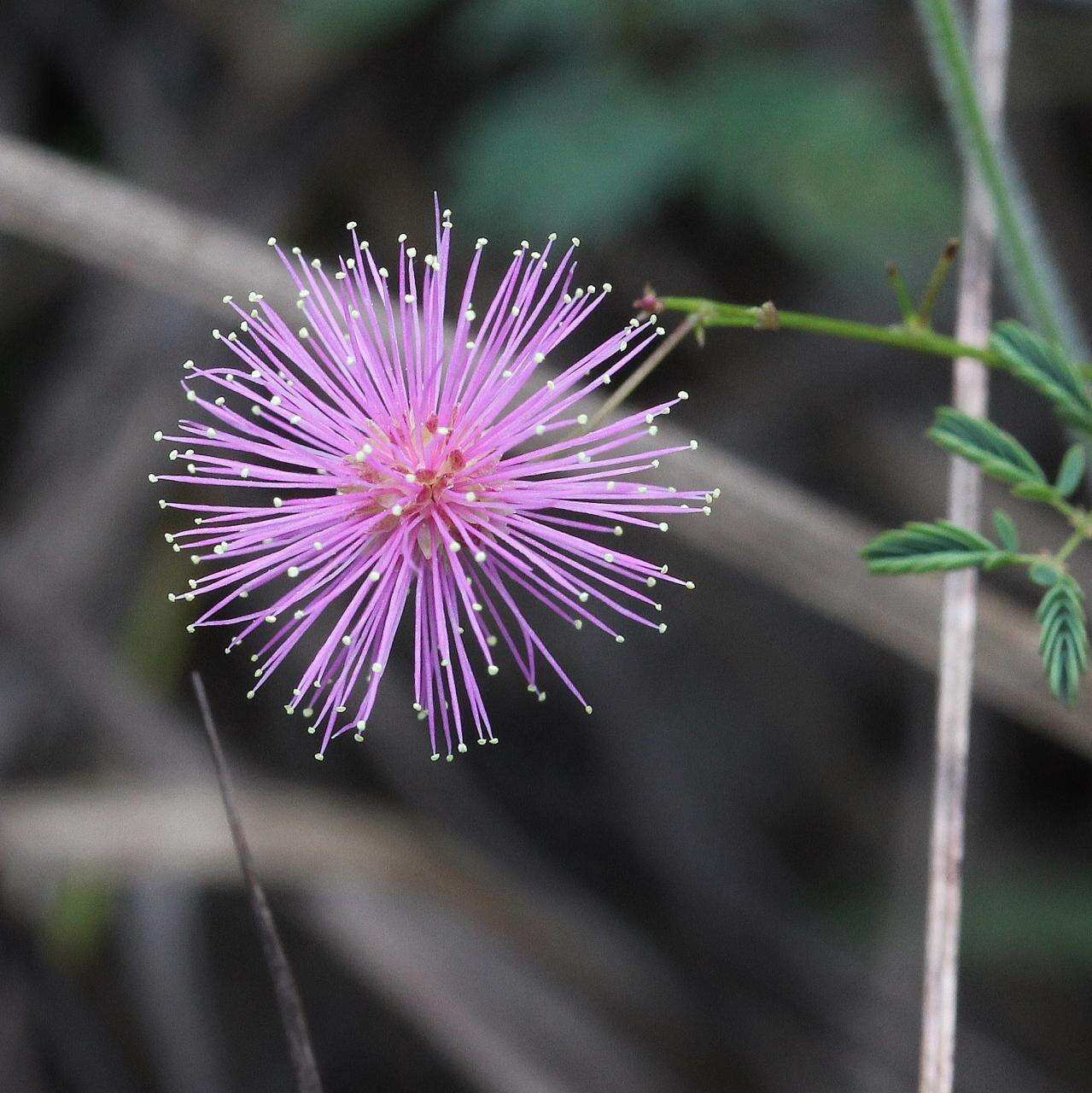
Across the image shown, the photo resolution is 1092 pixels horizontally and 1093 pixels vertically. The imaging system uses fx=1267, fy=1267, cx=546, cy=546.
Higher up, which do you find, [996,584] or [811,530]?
[996,584]

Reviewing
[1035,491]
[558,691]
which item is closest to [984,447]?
[1035,491]

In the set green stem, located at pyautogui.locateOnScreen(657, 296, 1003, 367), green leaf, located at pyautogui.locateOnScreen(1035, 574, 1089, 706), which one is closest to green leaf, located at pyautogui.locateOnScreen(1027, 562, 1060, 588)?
green leaf, located at pyautogui.locateOnScreen(1035, 574, 1089, 706)

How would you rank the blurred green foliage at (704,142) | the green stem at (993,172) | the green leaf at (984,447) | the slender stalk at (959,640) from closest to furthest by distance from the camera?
1. the green leaf at (984,447)
2. the slender stalk at (959,640)
3. the green stem at (993,172)
4. the blurred green foliage at (704,142)

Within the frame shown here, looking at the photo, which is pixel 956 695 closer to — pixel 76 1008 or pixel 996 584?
pixel 996 584

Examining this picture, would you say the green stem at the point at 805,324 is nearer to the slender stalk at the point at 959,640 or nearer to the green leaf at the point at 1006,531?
the slender stalk at the point at 959,640

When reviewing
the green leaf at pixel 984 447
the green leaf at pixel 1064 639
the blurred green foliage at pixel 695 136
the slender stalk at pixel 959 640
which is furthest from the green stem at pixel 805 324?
the blurred green foliage at pixel 695 136

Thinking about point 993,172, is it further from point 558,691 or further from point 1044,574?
point 558,691

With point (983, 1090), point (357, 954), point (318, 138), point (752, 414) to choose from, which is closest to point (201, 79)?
point (318, 138)
